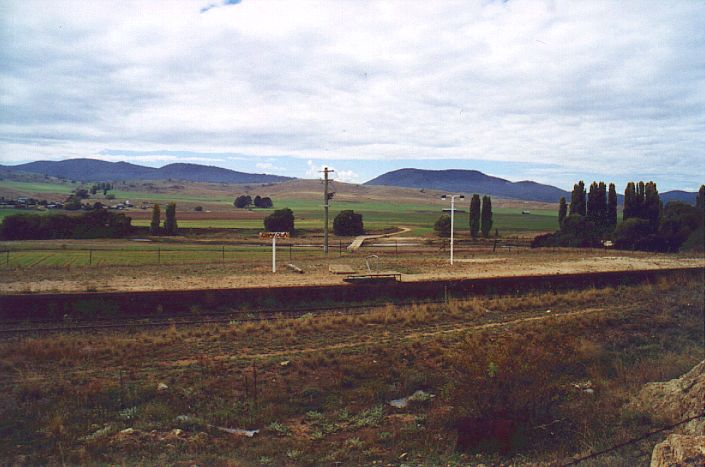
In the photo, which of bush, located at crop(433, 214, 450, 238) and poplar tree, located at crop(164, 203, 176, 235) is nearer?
poplar tree, located at crop(164, 203, 176, 235)

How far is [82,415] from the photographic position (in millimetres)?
10844

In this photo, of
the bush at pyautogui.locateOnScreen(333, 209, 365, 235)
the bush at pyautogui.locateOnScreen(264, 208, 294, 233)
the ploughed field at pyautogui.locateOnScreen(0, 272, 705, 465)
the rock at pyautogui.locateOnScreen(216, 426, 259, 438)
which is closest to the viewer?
the ploughed field at pyautogui.locateOnScreen(0, 272, 705, 465)

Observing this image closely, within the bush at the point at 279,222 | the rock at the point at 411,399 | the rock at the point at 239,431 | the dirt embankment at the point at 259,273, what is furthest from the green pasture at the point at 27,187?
the rock at the point at 411,399

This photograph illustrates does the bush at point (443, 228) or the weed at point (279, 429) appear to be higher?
the bush at point (443, 228)

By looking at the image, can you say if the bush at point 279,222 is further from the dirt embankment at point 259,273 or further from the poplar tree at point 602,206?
the poplar tree at point 602,206

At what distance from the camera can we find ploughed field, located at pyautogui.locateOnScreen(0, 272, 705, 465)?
982cm

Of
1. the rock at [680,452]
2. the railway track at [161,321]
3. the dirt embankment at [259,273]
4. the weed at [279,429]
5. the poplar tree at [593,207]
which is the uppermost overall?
the poplar tree at [593,207]

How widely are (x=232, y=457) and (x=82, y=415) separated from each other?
3.36 metres

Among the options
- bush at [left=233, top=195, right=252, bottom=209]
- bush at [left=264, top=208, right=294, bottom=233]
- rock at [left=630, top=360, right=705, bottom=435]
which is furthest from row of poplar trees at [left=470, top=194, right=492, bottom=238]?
rock at [left=630, top=360, right=705, bottom=435]

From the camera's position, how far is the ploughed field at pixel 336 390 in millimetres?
9820

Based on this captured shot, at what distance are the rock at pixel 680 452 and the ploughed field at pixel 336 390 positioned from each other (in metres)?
1.35

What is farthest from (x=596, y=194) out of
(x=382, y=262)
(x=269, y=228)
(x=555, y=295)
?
(x=555, y=295)

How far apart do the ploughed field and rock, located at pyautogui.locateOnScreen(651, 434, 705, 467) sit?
135cm

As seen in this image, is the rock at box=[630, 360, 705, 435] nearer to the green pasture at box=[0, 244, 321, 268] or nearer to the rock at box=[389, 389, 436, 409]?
the rock at box=[389, 389, 436, 409]
